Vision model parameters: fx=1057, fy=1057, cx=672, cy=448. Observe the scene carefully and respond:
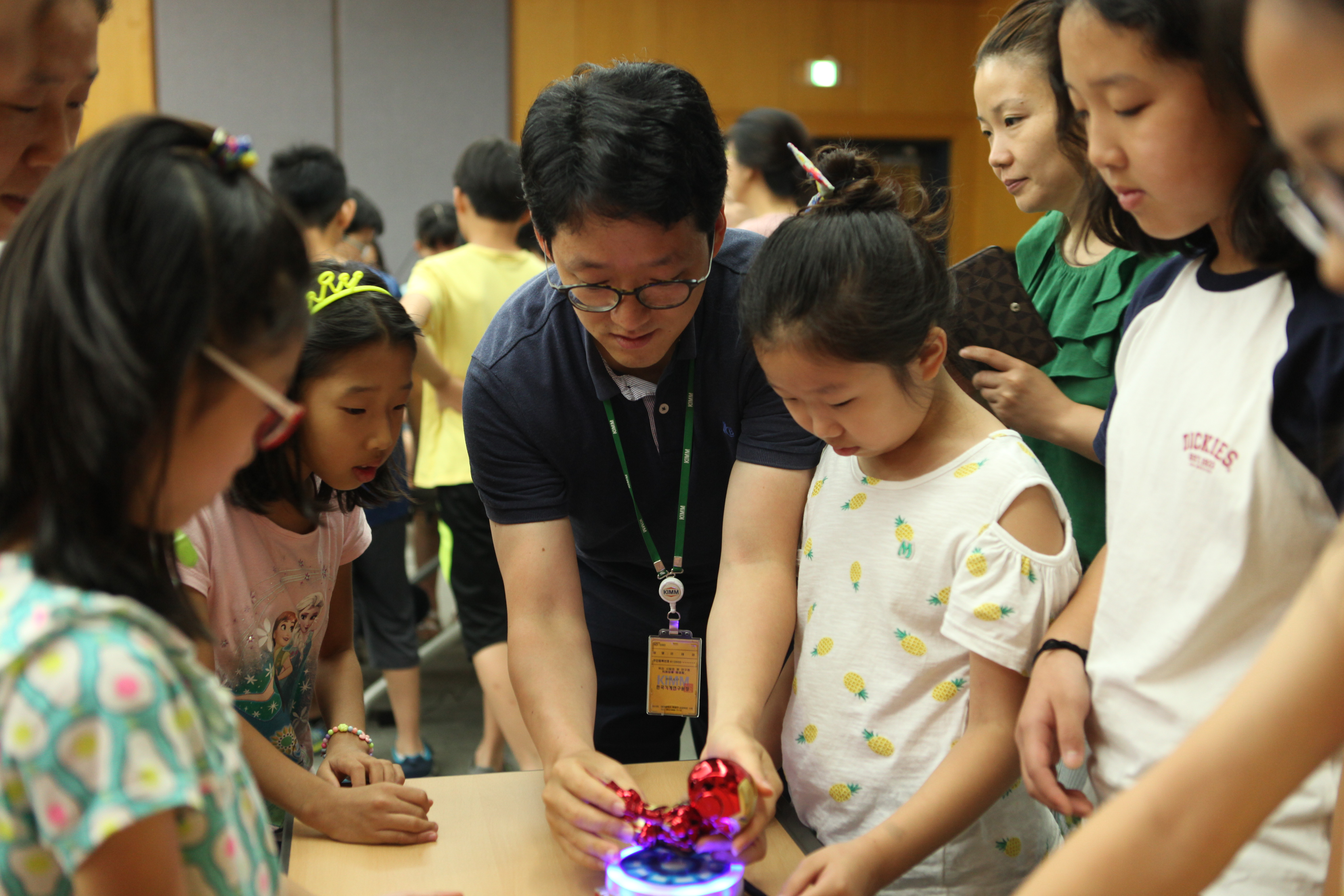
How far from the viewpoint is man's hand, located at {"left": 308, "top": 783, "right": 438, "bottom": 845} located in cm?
124

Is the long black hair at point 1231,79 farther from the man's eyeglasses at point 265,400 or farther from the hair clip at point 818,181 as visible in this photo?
the man's eyeglasses at point 265,400

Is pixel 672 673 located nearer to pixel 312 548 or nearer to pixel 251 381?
pixel 312 548

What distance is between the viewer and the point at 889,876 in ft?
3.62

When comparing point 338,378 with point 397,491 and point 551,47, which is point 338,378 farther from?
point 551,47

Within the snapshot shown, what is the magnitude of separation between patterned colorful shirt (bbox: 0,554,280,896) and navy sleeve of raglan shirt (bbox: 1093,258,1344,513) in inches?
35.7

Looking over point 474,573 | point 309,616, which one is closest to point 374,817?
point 309,616

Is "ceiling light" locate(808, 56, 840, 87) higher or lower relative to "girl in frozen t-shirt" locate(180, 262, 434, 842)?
higher

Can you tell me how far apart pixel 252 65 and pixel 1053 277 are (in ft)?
20.9

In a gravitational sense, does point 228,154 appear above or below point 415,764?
above

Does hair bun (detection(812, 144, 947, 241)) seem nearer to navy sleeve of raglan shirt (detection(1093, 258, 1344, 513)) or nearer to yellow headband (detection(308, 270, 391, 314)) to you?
navy sleeve of raglan shirt (detection(1093, 258, 1344, 513))

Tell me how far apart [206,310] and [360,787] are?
0.77 meters

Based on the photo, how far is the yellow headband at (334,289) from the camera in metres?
1.52

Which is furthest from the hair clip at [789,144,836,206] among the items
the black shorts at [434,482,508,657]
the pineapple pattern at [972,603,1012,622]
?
the black shorts at [434,482,508,657]

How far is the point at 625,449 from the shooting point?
1.60 metres
